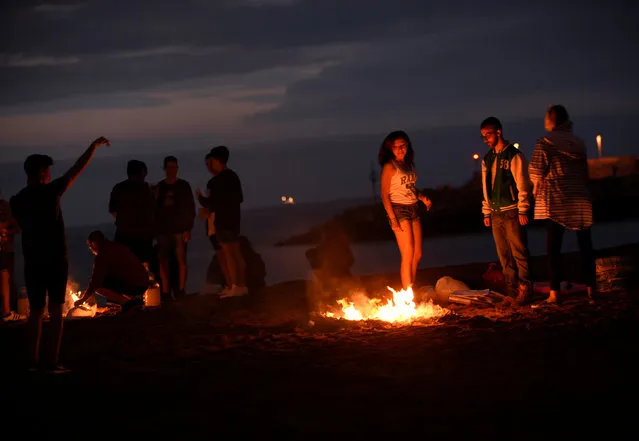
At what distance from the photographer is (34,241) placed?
5.69m

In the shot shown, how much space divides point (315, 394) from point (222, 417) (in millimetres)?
742

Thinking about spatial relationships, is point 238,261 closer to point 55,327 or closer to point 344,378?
point 55,327

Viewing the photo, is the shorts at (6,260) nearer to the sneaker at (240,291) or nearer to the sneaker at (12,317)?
the sneaker at (12,317)

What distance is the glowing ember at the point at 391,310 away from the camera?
25.0 feet

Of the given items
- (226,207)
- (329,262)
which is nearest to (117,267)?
(226,207)

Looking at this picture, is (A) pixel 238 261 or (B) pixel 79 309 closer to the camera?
(B) pixel 79 309

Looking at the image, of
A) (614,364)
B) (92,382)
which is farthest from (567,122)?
(92,382)

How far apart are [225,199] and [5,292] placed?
3.05 metres

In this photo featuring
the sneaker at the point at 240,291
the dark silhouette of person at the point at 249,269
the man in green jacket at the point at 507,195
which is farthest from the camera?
the dark silhouette of person at the point at 249,269

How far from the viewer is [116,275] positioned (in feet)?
28.7

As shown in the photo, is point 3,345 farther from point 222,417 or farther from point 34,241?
point 222,417

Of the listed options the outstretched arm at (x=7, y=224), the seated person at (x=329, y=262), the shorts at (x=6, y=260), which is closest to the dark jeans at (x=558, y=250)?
the seated person at (x=329, y=262)

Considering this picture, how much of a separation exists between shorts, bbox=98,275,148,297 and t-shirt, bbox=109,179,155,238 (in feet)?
2.22

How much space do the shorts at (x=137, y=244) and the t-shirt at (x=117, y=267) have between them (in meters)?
0.30
